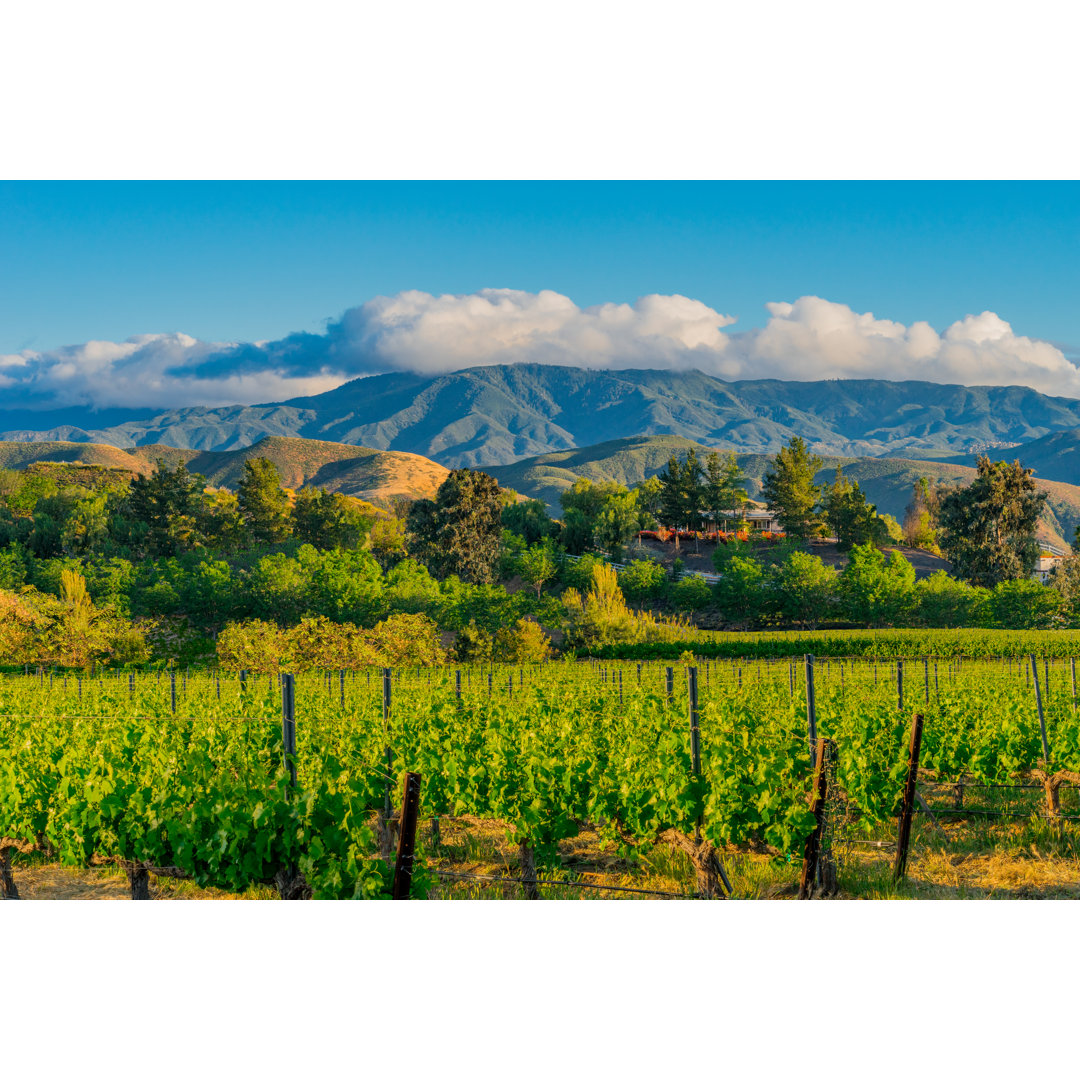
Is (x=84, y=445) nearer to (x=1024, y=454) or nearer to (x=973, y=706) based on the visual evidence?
(x=973, y=706)

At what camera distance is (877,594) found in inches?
1419

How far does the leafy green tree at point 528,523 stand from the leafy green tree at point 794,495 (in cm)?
1386

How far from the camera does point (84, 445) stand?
128125mm

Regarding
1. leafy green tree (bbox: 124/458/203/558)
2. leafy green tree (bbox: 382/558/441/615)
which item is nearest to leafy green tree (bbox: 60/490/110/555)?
leafy green tree (bbox: 124/458/203/558)

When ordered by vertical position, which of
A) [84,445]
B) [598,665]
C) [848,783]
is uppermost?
[84,445]

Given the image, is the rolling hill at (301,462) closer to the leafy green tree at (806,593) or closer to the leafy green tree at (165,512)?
the leafy green tree at (165,512)

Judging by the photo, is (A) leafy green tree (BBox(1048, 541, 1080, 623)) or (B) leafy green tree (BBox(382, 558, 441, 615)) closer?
(B) leafy green tree (BBox(382, 558, 441, 615))

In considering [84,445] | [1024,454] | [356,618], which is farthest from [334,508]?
[1024,454]

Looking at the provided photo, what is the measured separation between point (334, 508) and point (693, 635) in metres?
23.6

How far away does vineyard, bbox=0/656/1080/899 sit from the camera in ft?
14.7

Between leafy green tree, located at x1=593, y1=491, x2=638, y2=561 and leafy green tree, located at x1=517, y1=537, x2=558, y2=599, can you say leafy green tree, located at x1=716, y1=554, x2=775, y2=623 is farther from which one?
leafy green tree, located at x1=593, y1=491, x2=638, y2=561

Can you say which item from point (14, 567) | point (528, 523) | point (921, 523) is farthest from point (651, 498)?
point (14, 567)

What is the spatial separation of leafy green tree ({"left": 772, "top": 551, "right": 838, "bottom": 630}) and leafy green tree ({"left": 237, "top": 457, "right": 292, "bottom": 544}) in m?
26.9

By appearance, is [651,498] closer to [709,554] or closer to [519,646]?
[709,554]
